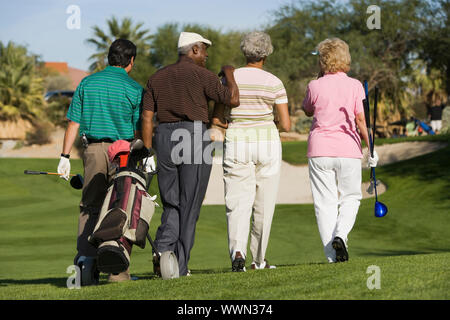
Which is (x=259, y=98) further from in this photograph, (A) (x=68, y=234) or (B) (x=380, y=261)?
(A) (x=68, y=234)

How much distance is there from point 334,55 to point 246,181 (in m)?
1.44

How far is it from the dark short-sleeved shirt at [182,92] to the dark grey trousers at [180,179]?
0.10 meters

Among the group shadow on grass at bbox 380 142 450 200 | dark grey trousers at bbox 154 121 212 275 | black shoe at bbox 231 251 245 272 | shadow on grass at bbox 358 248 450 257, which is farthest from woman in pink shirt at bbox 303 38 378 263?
shadow on grass at bbox 380 142 450 200

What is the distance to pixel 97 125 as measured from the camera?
620cm

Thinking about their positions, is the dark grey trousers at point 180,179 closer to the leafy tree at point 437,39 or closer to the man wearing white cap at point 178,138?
the man wearing white cap at point 178,138

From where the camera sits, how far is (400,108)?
4838cm

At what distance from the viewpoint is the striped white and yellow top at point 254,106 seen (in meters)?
6.41

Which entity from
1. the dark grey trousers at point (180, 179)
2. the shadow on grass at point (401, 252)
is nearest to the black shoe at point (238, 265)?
the dark grey trousers at point (180, 179)

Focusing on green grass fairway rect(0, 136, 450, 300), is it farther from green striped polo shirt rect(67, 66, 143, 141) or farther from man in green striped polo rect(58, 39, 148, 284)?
green striped polo shirt rect(67, 66, 143, 141)

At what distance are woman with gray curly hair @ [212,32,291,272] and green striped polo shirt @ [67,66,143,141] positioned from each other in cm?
82

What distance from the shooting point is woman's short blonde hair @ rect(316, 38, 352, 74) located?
6547mm

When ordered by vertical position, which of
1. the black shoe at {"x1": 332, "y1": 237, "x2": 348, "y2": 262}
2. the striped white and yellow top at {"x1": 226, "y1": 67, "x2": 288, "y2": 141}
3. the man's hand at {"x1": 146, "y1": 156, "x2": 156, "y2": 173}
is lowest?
the black shoe at {"x1": 332, "y1": 237, "x2": 348, "y2": 262}
